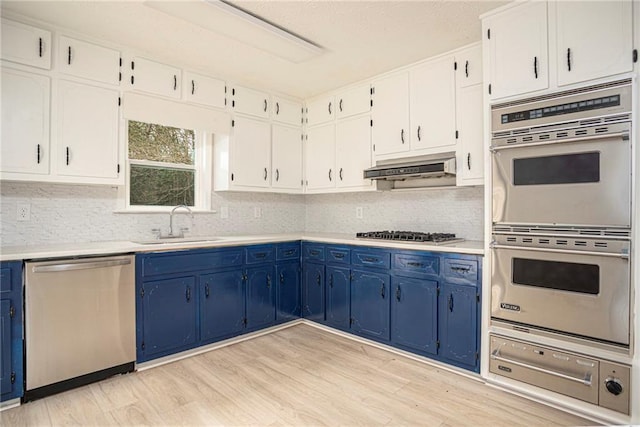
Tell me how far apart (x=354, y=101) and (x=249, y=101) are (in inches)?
45.3

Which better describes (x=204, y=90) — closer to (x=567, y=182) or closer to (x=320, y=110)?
(x=320, y=110)

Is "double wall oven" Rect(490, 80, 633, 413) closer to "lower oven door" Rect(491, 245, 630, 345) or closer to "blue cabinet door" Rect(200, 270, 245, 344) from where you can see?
"lower oven door" Rect(491, 245, 630, 345)

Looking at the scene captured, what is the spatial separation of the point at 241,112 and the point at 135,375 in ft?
8.65

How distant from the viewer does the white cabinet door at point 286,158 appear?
4.11 m

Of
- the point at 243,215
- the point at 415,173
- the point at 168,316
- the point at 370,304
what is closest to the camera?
the point at 168,316

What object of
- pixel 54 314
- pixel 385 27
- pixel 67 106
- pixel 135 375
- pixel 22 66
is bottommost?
pixel 135 375

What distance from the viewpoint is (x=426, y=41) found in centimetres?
287

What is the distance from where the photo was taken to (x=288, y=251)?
381 cm

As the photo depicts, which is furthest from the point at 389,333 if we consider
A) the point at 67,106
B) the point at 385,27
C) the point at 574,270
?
the point at 67,106

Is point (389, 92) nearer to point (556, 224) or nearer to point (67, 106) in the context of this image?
point (556, 224)

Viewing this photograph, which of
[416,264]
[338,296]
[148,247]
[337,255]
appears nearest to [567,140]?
[416,264]

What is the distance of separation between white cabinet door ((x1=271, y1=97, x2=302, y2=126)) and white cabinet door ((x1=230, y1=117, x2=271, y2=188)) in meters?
0.21

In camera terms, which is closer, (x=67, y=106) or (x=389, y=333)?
(x=67, y=106)

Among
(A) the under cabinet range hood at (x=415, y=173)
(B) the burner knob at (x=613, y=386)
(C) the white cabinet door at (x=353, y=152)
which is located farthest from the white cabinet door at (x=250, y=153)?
(B) the burner knob at (x=613, y=386)
